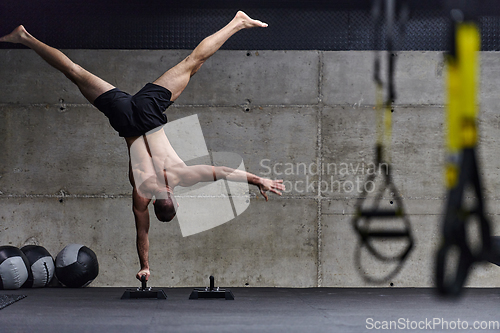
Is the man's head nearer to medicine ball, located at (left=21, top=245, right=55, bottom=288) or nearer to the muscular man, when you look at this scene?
the muscular man

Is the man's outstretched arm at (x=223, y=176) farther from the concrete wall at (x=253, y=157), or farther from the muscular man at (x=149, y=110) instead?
the concrete wall at (x=253, y=157)

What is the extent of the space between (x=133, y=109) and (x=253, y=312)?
194 centimetres

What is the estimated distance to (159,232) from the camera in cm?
541

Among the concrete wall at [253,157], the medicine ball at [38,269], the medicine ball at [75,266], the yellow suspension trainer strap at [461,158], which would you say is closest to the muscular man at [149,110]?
the medicine ball at [75,266]

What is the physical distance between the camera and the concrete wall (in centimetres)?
538

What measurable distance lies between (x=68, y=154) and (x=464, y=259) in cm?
491

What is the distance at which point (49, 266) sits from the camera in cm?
478

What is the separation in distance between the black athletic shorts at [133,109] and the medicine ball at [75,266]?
1563 mm

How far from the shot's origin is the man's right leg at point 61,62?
3.83 m

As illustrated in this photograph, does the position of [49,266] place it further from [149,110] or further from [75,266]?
[149,110]

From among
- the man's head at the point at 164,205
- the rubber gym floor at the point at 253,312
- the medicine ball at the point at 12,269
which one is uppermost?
the man's head at the point at 164,205

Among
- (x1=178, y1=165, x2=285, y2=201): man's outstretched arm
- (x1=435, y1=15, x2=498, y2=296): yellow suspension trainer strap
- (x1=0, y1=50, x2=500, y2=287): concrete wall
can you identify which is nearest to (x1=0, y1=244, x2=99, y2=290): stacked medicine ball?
(x1=0, y1=50, x2=500, y2=287): concrete wall

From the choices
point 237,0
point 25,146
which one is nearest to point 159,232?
point 25,146

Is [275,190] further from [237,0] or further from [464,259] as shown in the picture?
[237,0]
